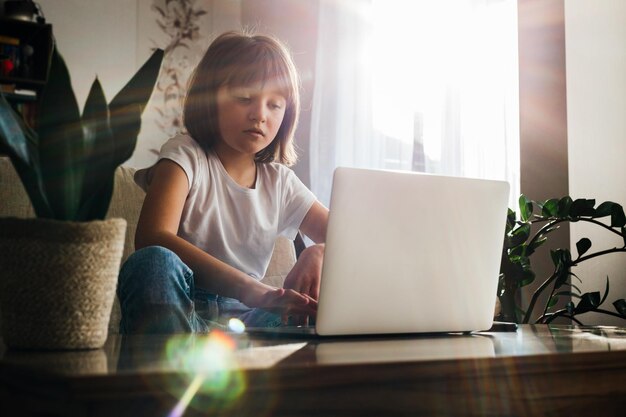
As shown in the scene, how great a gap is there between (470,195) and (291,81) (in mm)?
607

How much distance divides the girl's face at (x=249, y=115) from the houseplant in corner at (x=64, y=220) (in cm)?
68

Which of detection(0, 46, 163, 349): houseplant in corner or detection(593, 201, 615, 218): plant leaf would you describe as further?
detection(593, 201, 615, 218): plant leaf

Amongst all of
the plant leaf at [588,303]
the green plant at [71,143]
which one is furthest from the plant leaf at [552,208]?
the green plant at [71,143]

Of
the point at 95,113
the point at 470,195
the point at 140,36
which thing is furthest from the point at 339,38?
the point at 95,113

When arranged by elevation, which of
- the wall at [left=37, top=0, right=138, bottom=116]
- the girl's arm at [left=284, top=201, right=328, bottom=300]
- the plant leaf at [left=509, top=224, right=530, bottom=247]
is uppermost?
the wall at [left=37, top=0, right=138, bottom=116]

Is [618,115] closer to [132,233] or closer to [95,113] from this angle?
[132,233]

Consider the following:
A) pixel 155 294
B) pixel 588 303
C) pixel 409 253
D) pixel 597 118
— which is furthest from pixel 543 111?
pixel 155 294

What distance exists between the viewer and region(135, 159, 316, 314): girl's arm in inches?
41.9

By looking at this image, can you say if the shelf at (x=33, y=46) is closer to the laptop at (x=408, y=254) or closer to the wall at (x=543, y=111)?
the wall at (x=543, y=111)

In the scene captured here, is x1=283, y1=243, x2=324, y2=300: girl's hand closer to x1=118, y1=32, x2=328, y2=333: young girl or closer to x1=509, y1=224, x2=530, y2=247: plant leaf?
x1=118, y1=32, x2=328, y2=333: young girl

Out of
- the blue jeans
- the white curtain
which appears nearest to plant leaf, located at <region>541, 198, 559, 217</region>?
the white curtain

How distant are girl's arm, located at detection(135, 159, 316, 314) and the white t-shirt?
0.15ft

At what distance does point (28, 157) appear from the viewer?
0.76 metres

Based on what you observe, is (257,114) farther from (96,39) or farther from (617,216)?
(96,39)
